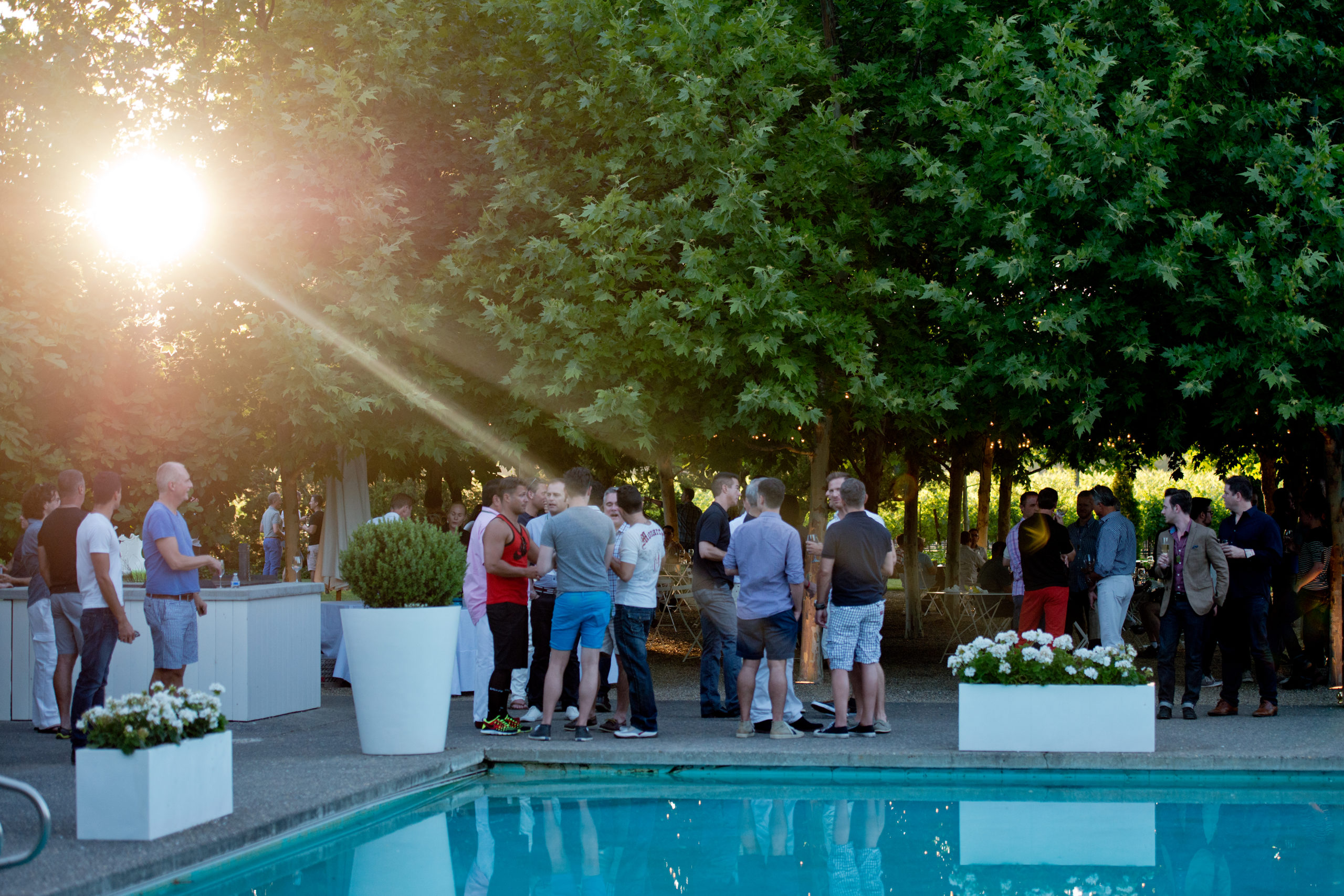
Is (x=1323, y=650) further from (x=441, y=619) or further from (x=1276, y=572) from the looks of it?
(x=441, y=619)

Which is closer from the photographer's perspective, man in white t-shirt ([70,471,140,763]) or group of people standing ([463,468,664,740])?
man in white t-shirt ([70,471,140,763])

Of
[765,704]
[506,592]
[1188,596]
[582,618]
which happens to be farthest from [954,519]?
[582,618]

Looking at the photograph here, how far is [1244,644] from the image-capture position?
11.2 m

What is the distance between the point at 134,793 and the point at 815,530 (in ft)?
29.8

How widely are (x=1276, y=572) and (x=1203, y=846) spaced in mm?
6428

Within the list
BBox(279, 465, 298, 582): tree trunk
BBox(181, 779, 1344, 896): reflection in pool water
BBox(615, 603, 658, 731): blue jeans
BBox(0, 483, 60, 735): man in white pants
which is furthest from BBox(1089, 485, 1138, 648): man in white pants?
BBox(279, 465, 298, 582): tree trunk

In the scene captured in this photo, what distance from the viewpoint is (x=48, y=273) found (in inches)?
545

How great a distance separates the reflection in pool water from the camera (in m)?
6.46

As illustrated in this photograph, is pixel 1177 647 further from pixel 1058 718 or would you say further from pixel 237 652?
pixel 237 652

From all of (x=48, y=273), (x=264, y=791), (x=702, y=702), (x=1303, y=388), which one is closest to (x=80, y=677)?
(x=264, y=791)

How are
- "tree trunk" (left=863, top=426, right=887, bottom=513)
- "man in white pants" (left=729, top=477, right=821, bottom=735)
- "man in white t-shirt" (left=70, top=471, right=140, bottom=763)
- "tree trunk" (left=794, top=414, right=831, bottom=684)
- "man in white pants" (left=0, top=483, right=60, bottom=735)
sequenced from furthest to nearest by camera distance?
"tree trunk" (left=863, top=426, right=887, bottom=513) → "tree trunk" (left=794, top=414, right=831, bottom=684) → "man in white pants" (left=0, top=483, right=60, bottom=735) → "man in white pants" (left=729, top=477, right=821, bottom=735) → "man in white t-shirt" (left=70, top=471, right=140, bottom=763)

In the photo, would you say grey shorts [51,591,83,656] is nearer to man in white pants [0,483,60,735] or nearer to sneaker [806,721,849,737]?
man in white pants [0,483,60,735]

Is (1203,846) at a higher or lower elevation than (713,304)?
lower

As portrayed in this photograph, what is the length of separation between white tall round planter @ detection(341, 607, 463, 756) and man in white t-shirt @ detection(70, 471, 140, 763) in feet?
4.96
